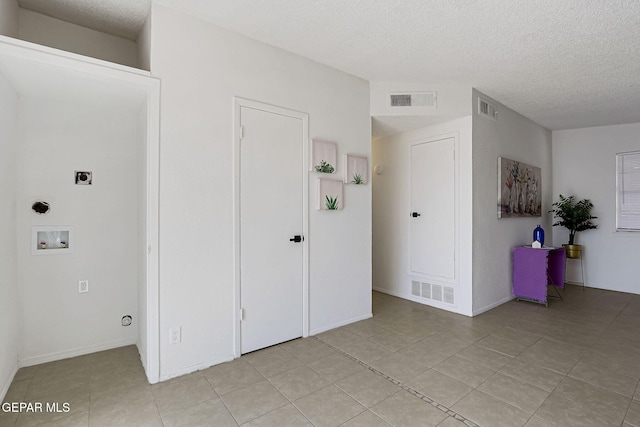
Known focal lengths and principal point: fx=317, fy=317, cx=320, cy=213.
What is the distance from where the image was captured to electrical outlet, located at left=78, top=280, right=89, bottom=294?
2.79 m

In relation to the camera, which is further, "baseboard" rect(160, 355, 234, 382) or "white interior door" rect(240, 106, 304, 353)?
"white interior door" rect(240, 106, 304, 353)

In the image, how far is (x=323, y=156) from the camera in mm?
3240

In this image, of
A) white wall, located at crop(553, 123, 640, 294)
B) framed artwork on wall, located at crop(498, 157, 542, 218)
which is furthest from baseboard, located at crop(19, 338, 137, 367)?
white wall, located at crop(553, 123, 640, 294)

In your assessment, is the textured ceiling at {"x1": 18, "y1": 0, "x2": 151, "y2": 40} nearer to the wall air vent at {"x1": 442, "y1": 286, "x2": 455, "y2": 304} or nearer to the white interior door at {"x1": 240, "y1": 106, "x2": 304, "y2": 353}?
the white interior door at {"x1": 240, "y1": 106, "x2": 304, "y2": 353}

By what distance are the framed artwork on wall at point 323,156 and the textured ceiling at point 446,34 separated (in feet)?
2.77

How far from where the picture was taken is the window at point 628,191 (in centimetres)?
502

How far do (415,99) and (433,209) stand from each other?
4.68ft

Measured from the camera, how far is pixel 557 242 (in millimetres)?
5746

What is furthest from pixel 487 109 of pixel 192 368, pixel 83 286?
pixel 83 286

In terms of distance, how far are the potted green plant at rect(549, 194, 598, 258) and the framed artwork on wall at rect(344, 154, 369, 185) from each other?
158 inches

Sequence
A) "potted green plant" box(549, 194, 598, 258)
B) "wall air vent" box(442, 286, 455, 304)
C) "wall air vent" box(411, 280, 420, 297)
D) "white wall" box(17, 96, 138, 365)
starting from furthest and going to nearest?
"potted green plant" box(549, 194, 598, 258) < "wall air vent" box(411, 280, 420, 297) < "wall air vent" box(442, 286, 455, 304) < "white wall" box(17, 96, 138, 365)

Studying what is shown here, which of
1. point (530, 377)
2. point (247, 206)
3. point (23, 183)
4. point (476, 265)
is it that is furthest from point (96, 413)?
point (476, 265)

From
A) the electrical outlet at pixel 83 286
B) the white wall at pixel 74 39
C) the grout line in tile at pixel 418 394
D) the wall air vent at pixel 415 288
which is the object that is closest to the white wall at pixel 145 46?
the white wall at pixel 74 39

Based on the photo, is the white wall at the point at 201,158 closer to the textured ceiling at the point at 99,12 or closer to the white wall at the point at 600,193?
the textured ceiling at the point at 99,12
